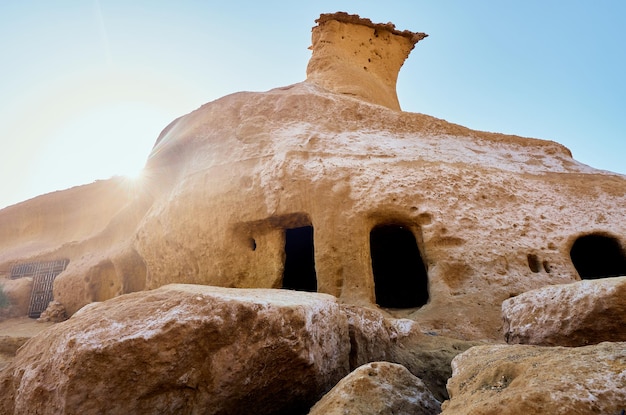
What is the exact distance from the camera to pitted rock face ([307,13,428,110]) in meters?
11.5

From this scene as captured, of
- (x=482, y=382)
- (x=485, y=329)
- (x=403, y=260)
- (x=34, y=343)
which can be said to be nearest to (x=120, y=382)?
(x=34, y=343)

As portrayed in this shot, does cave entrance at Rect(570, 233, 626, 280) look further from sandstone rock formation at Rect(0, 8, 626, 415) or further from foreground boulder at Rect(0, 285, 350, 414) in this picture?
foreground boulder at Rect(0, 285, 350, 414)

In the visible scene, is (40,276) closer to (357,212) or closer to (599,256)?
(357,212)

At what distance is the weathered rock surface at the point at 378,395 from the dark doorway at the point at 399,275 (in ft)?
18.6

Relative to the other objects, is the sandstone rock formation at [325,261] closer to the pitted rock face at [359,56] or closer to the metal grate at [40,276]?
the pitted rock face at [359,56]

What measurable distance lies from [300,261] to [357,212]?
123 inches

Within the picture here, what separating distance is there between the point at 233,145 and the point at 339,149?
1966mm

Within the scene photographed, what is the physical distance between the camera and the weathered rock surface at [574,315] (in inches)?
88.7

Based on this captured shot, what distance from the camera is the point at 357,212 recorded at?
19.1ft

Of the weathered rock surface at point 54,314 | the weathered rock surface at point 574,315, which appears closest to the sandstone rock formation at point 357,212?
the weathered rock surface at point 54,314

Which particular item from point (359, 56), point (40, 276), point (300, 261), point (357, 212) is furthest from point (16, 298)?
point (359, 56)

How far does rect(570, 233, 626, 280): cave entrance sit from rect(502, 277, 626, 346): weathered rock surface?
13.1 feet

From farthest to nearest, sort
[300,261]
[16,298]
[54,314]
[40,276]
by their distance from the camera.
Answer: [40,276], [16,298], [54,314], [300,261]

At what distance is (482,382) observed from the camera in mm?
1557
